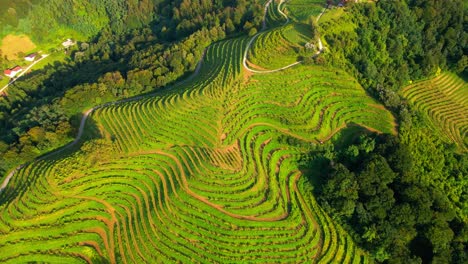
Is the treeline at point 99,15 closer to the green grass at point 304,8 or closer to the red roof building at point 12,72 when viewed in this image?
the green grass at point 304,8

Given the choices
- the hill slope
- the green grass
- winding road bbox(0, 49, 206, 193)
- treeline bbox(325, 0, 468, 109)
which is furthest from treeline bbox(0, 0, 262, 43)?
the hill slope

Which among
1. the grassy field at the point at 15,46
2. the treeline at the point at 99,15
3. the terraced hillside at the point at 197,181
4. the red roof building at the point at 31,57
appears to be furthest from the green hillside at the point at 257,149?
the grassy field at the point at 15,46

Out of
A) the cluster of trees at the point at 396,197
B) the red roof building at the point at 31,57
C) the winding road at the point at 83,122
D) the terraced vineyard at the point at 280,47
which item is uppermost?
the red roof building at the point at 31,57

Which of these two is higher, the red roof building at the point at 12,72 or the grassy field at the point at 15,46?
the grassy field at the point at 15,46

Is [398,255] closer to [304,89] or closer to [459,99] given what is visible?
[304,89]

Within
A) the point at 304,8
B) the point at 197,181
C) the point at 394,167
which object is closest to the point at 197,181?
the point at 197,181
